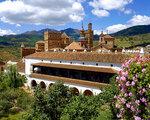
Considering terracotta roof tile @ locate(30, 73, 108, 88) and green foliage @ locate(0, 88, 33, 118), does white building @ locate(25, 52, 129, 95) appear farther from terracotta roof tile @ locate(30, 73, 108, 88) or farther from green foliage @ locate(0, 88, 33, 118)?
green foliage @ locate(0, 88, 33, 118)

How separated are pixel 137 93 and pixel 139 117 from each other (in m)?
0.82

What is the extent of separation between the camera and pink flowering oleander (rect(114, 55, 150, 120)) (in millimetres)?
10852

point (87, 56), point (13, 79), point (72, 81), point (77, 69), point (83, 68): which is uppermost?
point (87, 56)

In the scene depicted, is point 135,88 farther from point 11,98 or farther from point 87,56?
point 11,98

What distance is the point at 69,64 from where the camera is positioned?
5497cm

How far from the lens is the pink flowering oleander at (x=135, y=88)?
35.6 feet

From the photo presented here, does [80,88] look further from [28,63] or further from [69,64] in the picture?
[28,63]

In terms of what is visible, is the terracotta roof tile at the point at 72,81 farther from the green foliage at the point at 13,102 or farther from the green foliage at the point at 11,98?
the green foliage at the point at 13,102

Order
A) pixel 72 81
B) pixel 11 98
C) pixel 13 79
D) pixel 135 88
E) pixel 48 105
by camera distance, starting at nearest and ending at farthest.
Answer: pixel 135 88
pixel 48 105
pixel 11 98
pixel 72 81
pixel 13 79

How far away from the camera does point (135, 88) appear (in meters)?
11.0

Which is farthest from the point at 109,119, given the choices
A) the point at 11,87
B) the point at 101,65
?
the point at 11,87

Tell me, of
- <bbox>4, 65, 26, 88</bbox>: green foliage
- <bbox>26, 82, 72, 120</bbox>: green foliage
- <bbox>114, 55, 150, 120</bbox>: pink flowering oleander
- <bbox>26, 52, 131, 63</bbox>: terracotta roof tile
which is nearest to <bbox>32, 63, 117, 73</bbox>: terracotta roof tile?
<bbox>26, 52, 131, 63</bbox>: terracotta roof tile

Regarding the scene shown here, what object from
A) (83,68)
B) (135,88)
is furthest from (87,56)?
(135,88)

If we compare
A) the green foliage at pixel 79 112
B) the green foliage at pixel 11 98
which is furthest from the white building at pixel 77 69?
the green foliage at pixel 79 112
